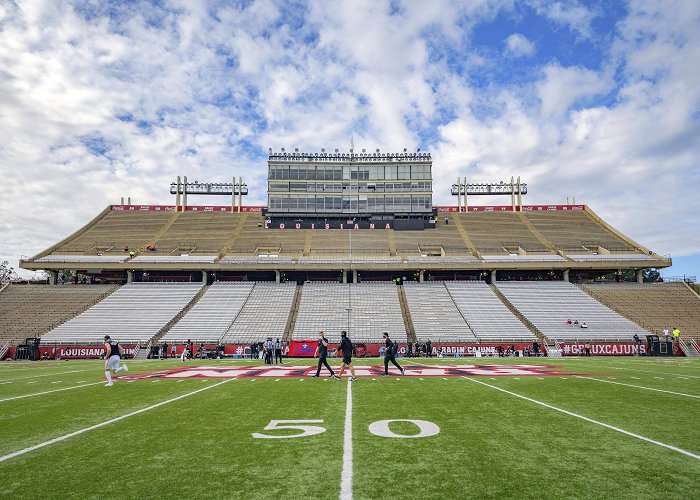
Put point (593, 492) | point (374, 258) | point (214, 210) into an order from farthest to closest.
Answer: point (214, 210)
point (374, 258)
point (593, 492)

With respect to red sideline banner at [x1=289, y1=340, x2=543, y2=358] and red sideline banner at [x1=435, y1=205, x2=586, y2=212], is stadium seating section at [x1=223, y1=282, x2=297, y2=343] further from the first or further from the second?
red sideline banner at [x1=435, y1=205, x2=586, y2=212]

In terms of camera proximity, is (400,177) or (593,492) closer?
(593,492)

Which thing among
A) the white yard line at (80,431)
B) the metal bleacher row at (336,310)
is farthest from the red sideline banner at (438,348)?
the white yard line at (80,431)

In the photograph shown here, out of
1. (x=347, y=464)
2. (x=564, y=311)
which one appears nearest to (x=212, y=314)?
(x=564, y=311)

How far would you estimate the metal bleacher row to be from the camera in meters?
35.4

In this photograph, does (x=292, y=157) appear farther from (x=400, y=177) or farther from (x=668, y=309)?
(x=668, y=309)

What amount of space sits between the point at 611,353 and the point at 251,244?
3692cm

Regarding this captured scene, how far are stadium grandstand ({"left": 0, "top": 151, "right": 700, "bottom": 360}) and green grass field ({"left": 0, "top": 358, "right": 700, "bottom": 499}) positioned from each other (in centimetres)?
2410

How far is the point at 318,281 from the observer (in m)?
47.2

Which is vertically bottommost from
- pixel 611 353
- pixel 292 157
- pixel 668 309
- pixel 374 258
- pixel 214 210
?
pixel 611 353

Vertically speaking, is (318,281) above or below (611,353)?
above

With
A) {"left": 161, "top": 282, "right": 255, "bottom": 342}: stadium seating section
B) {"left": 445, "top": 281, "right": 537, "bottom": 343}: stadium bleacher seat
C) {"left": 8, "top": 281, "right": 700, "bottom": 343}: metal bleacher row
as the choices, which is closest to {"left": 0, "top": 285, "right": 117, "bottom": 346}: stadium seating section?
{"left": 8, "top": 281, "right": 700, "bottom": 343}: metal bleacher row

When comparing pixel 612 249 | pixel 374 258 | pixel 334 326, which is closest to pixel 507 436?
pixel 334 326

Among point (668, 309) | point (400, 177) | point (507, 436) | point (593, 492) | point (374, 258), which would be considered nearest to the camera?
point (593, 492)
